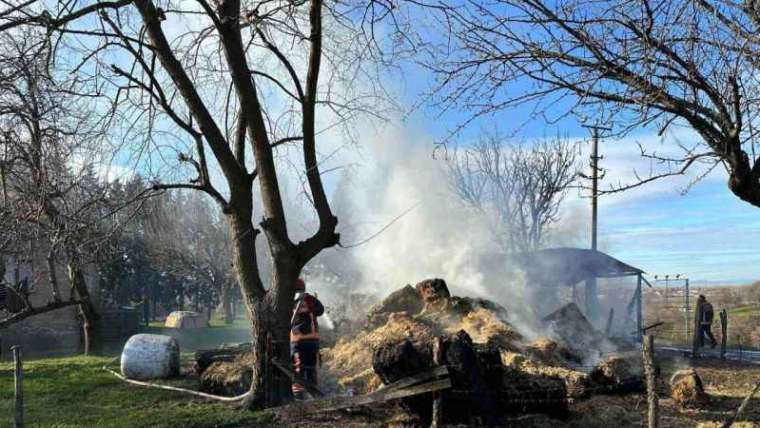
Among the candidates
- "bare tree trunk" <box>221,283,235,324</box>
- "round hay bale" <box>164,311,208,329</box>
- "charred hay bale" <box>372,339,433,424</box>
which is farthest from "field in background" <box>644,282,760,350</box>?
"bare tree trunk" <box>221,283,235,324</box>

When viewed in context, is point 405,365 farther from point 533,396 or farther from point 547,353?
point 547,353

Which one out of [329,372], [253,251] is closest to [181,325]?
[329,372]

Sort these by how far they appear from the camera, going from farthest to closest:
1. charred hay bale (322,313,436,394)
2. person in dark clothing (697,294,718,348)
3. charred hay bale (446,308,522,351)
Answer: person in dark clothing (697,294,718,348) → charred hay bale (446,308,522,351) → charred hay bale (322,313,436,394)

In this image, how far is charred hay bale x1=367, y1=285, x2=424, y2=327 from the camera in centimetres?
1562

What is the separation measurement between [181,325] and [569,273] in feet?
69.1

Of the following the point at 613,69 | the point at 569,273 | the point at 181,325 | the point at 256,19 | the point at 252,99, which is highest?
the point at 256,19

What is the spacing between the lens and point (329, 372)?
40.9ft

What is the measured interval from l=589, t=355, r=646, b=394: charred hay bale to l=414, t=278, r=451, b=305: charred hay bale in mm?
5301

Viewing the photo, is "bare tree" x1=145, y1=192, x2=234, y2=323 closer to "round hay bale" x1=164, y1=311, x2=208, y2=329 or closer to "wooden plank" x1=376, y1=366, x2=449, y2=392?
"round hay bale" x1=164, y1=311, x2=208, y2=329

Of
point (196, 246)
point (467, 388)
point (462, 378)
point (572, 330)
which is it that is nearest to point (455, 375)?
point (462, 378)

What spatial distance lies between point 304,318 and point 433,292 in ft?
20.0

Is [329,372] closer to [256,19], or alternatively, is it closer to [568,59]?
[256,19]

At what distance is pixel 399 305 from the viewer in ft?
52.6

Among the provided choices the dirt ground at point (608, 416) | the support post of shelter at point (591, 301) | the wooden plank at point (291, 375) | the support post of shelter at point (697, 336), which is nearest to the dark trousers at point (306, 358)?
the wooden plank at point (291, 375)
